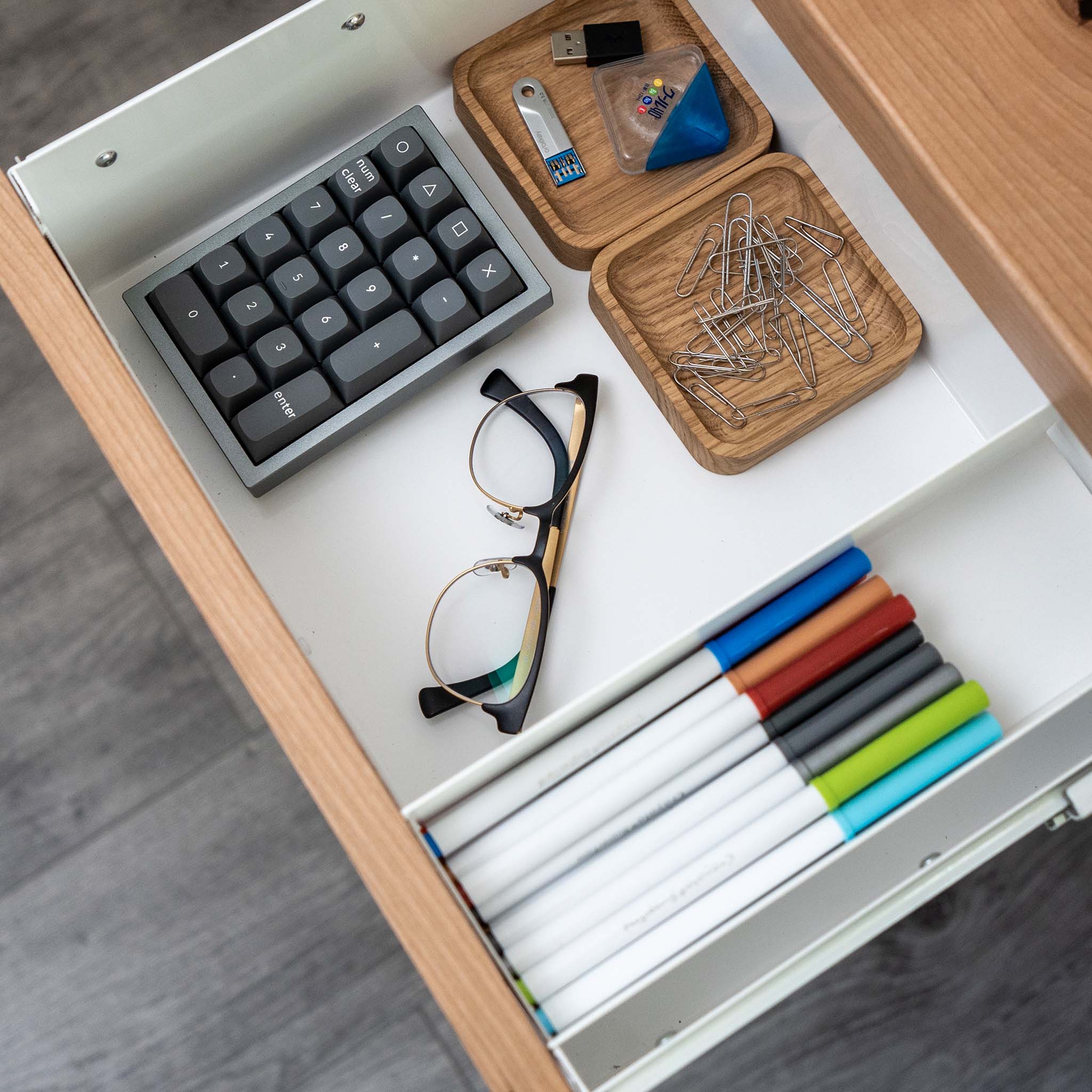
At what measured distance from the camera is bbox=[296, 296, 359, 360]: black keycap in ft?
2.17

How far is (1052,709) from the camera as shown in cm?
54

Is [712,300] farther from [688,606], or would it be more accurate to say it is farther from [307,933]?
[307,933]

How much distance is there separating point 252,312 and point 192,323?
4cm

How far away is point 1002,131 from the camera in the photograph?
1.67 feet

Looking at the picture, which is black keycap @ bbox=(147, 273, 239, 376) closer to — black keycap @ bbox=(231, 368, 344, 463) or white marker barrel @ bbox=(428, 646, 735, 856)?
black keycap @ bbox=(231, 368, 344, 463)

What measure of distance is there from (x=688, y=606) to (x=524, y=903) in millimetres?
211

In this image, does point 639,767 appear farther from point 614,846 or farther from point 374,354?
point 374,354

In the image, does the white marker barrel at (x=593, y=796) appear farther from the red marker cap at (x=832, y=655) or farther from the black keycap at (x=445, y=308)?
the black keycap at (x=445, y=308)

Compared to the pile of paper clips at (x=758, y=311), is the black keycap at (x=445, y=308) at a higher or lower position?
higher

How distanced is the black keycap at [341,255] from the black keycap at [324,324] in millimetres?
18

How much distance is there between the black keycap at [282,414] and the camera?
654 millimetres

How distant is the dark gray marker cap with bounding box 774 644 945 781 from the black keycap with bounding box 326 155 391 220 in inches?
16.9

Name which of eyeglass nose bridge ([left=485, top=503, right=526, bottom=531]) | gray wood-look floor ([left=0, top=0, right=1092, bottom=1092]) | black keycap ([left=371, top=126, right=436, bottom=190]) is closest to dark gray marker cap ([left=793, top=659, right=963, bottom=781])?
eyeglass nose bridge ([left=485, top=503, right=526, bottom=531])

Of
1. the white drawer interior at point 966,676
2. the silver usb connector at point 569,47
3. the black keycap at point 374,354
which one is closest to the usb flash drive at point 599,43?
the silver usb connector at point 569,47
